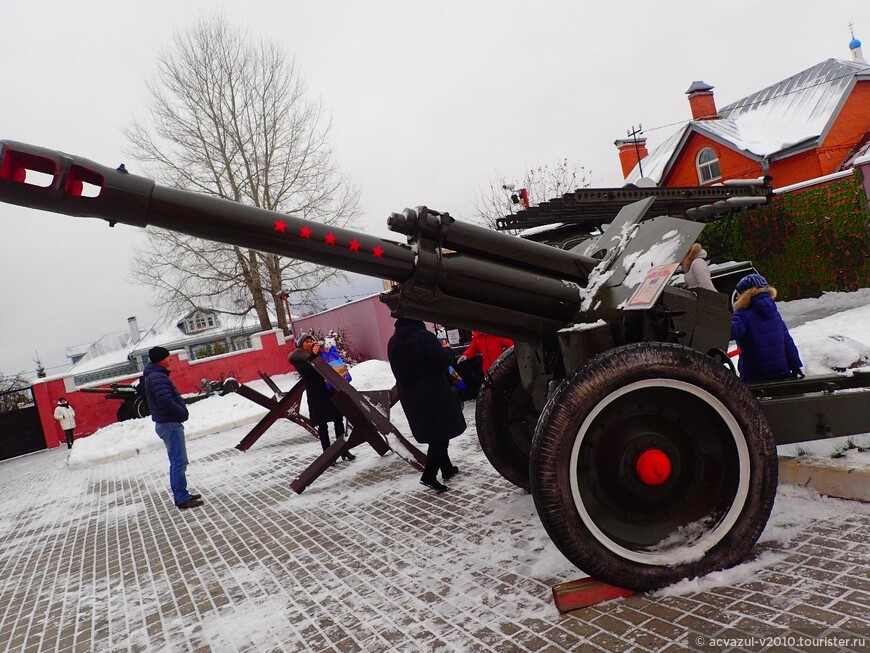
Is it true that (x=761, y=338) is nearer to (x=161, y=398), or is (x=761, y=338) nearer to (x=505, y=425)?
(x=505, y=425)

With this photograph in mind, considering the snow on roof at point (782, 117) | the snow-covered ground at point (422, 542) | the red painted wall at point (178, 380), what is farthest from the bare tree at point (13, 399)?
the snow on roof at point (782, 117)

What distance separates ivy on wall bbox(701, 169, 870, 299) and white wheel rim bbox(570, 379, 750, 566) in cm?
1081

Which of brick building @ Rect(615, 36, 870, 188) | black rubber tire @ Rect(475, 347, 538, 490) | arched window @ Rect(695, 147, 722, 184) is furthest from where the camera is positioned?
arched window @ Rect(695, 147, 722, 184)

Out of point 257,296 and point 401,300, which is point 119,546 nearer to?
point 401,300

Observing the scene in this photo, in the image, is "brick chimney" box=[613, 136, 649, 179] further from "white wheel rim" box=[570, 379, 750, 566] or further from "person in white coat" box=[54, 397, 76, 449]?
"white wheel rim" box=[570, 379, 750, 566]

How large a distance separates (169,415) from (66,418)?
43.7 ft

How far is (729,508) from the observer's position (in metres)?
2.71

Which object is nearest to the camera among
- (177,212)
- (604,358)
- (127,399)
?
(177,212)

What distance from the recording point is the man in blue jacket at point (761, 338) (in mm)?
3934

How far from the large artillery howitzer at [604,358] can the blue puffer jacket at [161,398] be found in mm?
4242

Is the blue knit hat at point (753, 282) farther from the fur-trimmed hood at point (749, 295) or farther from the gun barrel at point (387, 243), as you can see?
the gun barrel at point (387, 243)

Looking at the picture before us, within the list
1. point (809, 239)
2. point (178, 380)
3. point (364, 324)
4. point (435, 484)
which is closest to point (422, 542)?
point (435, 484)

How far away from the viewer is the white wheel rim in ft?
8.66

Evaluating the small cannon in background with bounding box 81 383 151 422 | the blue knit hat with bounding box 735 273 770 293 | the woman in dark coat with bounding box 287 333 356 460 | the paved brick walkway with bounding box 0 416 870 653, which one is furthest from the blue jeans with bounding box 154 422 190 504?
the small cannon in background with bounding box 81 383 151 422
